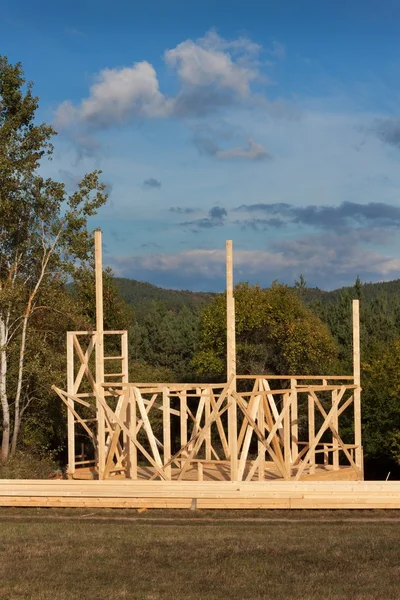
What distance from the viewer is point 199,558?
1084 centimetres

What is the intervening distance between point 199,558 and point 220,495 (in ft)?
17.0

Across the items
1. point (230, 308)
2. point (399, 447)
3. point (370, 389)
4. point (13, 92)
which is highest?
point (13, 92)

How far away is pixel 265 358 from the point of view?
3547cm

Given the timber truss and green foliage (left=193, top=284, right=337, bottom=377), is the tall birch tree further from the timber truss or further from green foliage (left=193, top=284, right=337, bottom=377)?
green foliage (left=193, top=284, right=337, bottom=377)

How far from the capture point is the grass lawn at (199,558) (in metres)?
9.27

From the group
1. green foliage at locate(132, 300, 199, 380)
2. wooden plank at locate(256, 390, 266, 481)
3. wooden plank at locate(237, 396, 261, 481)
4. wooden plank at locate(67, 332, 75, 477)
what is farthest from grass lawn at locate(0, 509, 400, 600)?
green foliage at locate(132, 300, 199, 380)

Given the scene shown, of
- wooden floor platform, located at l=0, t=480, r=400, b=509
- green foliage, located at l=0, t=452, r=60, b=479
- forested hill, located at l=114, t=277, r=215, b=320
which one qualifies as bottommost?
green foliage, located at l=0, t=452, r=60, b=479

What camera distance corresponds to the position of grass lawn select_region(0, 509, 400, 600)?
365 inches

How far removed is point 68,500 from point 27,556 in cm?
516

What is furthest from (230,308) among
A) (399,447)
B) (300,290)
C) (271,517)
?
(300,290)

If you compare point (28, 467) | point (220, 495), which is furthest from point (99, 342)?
point (28, 467)

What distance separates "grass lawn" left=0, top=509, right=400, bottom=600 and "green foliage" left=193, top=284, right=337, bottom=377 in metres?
20.1

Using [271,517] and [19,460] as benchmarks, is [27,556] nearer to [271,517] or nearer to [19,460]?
[271,517]

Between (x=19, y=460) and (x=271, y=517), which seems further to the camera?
(x=19, y=460)
